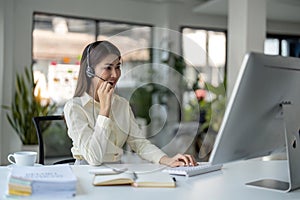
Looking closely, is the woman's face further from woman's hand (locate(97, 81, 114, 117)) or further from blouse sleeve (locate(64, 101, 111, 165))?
blouse sleeve (locate(64, 101, 111, 165))

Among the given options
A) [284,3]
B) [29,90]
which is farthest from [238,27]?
[29,90]

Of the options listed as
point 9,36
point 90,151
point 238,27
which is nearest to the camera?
point 90,151

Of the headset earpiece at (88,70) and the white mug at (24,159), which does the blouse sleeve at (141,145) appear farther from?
the white mug at (24,159)

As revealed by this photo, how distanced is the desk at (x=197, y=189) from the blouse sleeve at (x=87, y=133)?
0.07 metres

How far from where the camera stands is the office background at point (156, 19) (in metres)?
4.21

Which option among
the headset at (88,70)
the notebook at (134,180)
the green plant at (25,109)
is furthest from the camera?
the green plant at (25,109)

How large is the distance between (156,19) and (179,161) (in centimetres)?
452

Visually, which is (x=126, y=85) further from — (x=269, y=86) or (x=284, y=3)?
(x=284, y=3)

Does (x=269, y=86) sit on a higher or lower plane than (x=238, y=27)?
lower

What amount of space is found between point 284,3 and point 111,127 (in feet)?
13.5

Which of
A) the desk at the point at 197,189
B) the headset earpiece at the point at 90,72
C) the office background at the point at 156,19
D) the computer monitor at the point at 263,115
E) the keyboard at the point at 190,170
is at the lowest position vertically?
the desk at the point at 197,189

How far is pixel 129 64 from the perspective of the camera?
64.6 inches

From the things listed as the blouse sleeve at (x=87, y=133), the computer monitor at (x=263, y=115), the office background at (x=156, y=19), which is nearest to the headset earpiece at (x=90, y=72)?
the blouse sleeve at (x=87, y=133)

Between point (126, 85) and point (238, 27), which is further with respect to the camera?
point (238, 27)
